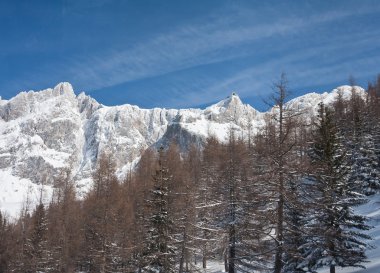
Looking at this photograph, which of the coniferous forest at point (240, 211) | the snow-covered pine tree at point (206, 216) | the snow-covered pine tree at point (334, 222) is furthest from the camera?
the snow-covered pine tree at point (206, 216)

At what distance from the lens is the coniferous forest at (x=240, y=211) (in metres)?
18.8

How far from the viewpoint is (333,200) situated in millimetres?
23359

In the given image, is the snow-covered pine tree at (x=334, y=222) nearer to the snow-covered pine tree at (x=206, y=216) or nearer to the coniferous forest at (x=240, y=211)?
the coniferous forest at (x=240, y=211)

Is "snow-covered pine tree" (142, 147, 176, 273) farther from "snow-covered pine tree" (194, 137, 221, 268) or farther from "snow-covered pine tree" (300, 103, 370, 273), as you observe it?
"snow-covered pine tree" (300, 103, 370, 273)

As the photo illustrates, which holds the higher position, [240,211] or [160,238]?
[240,211]

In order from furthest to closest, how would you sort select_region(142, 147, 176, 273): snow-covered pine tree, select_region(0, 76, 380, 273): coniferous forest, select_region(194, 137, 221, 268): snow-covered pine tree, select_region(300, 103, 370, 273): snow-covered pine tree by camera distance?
select_region(194, 137, 221, 268): snow-covered pine tree
select_region(142, 147, 176, 273): snow-covered pine tree
select_region(300, 103, 370, 273): snow-covered pine tree
select_region(0, 76, 380, 273): coniferous forest

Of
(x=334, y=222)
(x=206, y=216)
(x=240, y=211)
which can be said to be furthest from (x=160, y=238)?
(x=334, y=222)

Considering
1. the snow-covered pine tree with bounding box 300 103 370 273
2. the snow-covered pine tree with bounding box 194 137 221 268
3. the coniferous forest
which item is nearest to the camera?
the coniferous forest

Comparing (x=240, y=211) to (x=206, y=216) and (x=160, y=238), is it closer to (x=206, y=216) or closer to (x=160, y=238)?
(x=160, y=238)

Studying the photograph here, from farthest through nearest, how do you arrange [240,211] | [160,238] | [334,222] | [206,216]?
[206,216] → [160,238] → [240,211] → [334,222]

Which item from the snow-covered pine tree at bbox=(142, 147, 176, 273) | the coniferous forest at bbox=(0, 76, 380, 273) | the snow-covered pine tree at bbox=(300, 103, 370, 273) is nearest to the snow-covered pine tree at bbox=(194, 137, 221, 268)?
the coniferous forest at bbox=(0, 76, 380, 273)

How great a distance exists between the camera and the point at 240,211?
103 ft

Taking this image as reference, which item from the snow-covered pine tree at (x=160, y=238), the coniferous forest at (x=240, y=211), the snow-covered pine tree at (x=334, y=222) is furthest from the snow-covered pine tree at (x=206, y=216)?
the snow-covered pine tree at (x=334, y=222)

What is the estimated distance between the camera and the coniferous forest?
18.8 meters
